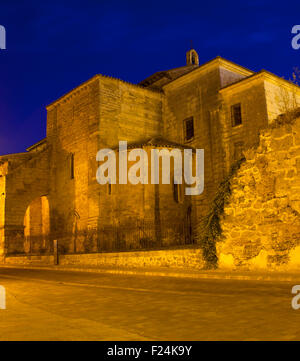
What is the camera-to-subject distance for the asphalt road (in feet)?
12.1

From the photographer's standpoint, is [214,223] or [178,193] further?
[178,193]

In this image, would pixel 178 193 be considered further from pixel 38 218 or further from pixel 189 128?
pixel 38 218

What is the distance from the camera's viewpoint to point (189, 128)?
82.7ft

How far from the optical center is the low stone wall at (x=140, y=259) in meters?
11.3

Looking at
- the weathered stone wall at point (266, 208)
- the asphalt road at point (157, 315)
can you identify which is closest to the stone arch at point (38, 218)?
the weathered stone wall at point (266, 208)

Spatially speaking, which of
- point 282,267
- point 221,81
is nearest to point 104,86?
point 221,81

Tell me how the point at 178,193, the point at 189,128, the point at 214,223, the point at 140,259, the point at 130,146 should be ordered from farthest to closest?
the point at 189,128 < the point at 130,146 < the point at 178,193 < the point at 140,259 < the point at 214,223

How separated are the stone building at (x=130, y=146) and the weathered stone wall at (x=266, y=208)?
24.0 feet

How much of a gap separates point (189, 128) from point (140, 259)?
45.1 ft

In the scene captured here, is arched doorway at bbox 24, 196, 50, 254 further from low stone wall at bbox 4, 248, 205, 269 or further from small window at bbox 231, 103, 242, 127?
small window at bbox 231, 103, 242, 127

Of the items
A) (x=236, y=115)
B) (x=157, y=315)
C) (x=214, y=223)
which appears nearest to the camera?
(x=157, y=315)

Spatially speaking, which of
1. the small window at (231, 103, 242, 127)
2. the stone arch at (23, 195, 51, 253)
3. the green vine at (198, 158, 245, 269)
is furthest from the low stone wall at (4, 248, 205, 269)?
the small window at (231, 103, 242, 127)

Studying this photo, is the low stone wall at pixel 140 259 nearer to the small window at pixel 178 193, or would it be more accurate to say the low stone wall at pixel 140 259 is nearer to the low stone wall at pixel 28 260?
the low stone wall at pixel 28 260

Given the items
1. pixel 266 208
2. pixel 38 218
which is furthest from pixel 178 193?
pixel 38 218
